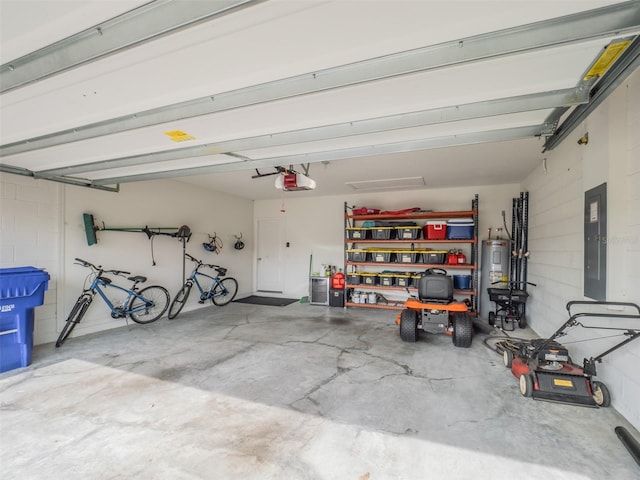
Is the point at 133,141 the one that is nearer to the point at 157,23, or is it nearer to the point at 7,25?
the point at 7,25

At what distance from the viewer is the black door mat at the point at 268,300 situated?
22.2 ft

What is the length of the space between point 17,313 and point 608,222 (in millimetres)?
5733

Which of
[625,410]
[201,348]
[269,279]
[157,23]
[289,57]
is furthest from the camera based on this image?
[269,279]

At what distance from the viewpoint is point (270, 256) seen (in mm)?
Answer: 7715

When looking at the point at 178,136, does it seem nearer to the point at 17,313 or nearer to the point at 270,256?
the point at 17,313

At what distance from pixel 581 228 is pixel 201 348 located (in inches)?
176

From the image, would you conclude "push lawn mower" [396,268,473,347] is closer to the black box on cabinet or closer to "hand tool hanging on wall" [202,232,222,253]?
the black box on cabinet

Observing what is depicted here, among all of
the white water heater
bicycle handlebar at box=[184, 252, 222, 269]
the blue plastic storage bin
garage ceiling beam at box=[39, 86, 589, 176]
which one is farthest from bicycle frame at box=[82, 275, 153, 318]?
the white water heater

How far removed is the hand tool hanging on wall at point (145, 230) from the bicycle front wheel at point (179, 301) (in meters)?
0.73

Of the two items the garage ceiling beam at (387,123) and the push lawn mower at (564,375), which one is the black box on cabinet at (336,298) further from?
the garage ceiling beam at (387,123)

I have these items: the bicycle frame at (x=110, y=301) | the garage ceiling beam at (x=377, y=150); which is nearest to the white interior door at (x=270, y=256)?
the bicycle frame at (x=110, y=301)

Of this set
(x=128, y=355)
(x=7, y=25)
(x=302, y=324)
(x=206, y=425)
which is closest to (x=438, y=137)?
(x=7, y=25)

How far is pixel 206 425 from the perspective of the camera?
213 cm

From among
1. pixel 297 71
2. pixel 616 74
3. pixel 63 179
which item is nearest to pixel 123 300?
pixel 63 179
